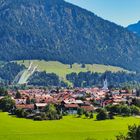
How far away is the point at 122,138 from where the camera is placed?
155 ft

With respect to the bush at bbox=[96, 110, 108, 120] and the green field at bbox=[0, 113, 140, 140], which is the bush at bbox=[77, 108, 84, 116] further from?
the bush at bbox=[96, 110, 108, 120]

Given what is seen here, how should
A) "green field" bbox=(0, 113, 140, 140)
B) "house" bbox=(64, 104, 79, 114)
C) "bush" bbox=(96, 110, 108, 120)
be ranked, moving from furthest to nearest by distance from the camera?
"house" bbox=(64, 104, 79, 114)
"bush" bbox=(96, 110, 108, 120)
"green field" bbox=(0, 113, 140, 140)

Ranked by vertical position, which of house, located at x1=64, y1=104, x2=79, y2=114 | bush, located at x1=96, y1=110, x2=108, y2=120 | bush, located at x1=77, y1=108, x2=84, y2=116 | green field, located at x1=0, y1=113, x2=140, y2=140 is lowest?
green field, located at x1=0, y1=113, x2=140, y2=140

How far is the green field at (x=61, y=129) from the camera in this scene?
245ft

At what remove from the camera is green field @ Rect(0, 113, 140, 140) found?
74.8m

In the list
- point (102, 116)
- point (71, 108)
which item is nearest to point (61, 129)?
point (102, 116)

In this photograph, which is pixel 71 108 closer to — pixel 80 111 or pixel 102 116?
pixel 80 111

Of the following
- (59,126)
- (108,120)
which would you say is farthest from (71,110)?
(59,126)

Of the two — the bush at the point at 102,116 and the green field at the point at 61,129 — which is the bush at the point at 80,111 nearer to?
the green field at the point at 61,129

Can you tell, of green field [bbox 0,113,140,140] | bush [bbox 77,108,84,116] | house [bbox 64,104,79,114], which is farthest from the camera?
house [bbox 64,104,79,114]

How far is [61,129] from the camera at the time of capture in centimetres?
8425

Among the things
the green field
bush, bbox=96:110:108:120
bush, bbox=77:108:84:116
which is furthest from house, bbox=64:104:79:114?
bush, bbox=96:110:108:120

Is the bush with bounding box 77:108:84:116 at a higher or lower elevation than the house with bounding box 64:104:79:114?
lower

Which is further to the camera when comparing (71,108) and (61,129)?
(71,108)
